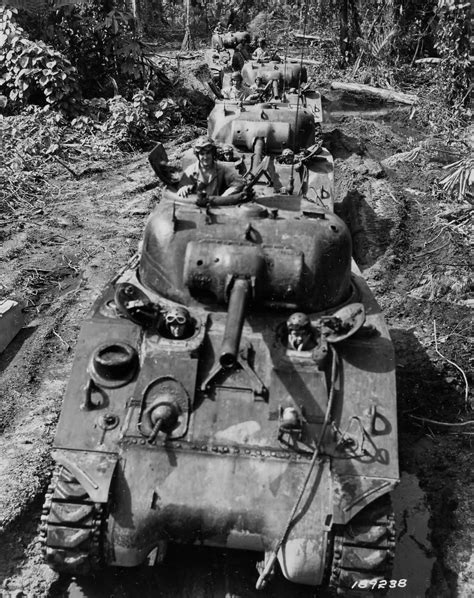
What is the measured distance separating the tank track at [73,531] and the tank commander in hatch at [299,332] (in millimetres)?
2218

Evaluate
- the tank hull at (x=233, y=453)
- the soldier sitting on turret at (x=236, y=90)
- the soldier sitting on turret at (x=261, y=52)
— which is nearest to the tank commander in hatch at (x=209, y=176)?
the tank hull at (x=233, y=453)

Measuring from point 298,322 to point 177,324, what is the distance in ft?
3.72

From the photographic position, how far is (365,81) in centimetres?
2600

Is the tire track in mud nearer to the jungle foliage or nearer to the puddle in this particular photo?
the jungle foliage

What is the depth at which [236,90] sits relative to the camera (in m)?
17.5

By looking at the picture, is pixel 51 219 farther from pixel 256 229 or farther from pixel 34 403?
pixel 256 229

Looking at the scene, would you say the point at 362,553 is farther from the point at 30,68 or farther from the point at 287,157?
the point at 30,68

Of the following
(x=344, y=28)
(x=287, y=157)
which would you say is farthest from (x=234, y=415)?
(x=344, y=28)

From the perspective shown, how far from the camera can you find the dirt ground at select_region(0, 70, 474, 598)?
269 inches

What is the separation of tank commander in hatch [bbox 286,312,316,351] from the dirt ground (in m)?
2.27

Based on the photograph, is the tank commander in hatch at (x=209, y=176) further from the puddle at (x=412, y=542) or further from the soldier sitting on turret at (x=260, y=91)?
the soldier sitting on turret at (x=260, y=91)

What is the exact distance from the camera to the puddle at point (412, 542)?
20.9 ft

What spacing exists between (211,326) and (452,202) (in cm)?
924

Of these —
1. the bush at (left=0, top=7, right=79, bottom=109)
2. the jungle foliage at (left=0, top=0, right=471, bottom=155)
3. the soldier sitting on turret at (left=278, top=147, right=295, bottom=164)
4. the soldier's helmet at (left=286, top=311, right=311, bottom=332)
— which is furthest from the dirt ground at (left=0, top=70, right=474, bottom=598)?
the bush at (left=0, top=7, right=79, bottom=109)
